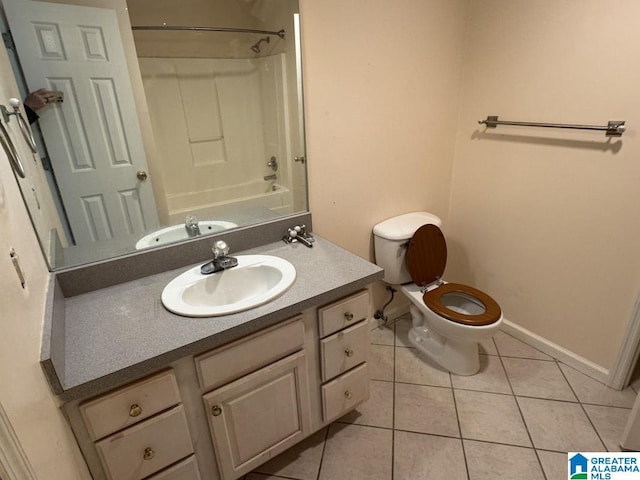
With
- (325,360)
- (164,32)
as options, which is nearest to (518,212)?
(325,360)

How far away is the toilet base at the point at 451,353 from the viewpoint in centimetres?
186

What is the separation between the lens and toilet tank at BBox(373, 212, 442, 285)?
6.38 ft

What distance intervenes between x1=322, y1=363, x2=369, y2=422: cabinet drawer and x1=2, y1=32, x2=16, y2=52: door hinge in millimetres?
1494

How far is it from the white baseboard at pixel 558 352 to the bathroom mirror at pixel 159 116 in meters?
1.49

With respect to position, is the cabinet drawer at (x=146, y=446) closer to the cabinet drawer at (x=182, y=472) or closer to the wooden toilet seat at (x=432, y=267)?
the cabinet drawer at (x=182, y=472)

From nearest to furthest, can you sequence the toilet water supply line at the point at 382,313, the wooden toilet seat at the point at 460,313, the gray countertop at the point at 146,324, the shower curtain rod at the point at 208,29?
the gray countertop at the point at 146,324
the shower curtain rod at the point at 208,29
the wooden toilet seat at the point at 460,313
the toilet water supply line at the point at 382,313

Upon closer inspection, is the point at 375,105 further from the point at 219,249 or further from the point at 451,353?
the point at 451,353

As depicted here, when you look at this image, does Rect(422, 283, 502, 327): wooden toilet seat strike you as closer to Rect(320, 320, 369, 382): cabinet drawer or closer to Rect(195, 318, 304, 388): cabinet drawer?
Rect(320, 320, 369, 382): cabinet drawer

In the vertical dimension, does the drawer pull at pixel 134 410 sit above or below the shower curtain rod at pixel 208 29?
below

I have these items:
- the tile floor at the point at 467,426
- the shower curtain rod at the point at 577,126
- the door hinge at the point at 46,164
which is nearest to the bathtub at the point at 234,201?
the door hinge at the point at 46,164

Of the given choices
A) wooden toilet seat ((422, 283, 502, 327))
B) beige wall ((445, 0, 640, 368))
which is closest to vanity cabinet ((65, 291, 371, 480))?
wooden toilet seat ((422, 283, 502, 327))

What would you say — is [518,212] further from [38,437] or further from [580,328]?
[38,437]

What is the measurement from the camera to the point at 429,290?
2.01 meters

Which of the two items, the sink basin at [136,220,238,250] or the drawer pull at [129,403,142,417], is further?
the sink basin at [136,220,238,250]
